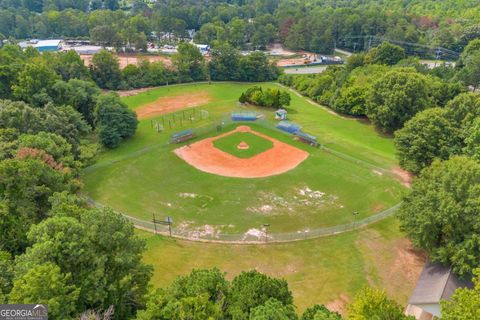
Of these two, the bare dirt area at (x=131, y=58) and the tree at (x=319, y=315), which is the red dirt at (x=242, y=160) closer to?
the tree at (x=319, y=315)

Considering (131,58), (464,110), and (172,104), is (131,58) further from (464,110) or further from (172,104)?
(464,110)

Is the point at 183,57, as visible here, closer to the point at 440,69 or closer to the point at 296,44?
the point at 296,44

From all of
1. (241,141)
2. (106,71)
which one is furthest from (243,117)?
(106,71)

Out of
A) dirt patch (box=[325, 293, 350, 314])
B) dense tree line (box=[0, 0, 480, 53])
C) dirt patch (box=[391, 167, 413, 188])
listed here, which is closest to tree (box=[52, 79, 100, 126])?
dirt patch (box=[391, 167, 413, 188])

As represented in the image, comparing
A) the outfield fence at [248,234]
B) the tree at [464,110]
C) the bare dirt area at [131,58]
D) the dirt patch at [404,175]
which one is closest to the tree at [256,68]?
the bare dirt area at [131,58]

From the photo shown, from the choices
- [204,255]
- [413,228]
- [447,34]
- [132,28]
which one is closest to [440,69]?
[447,34]

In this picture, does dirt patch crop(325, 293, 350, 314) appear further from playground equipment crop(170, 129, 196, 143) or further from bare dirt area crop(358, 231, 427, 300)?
playground equipment crop(170, 129, 196, 143)
